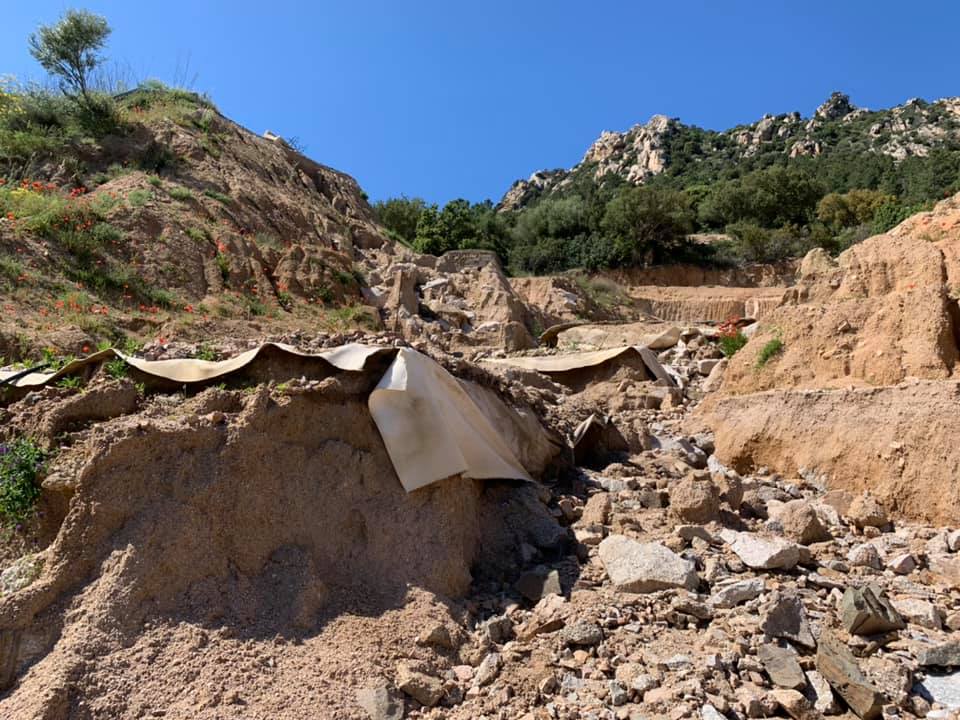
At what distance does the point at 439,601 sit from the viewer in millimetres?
3424

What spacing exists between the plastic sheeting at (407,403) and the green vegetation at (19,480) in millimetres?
712

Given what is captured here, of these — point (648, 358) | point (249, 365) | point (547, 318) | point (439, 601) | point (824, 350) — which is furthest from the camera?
point (547, 318)

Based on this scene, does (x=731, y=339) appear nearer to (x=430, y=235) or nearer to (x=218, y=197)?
(x=218, y=197)

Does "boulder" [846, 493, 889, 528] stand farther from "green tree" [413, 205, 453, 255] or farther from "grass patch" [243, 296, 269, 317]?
"green tree" [413, 205, 453, 255]

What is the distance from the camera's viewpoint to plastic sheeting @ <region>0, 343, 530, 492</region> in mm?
3924

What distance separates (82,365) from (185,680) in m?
2.33

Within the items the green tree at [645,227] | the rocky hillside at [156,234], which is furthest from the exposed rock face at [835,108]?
the rocky hillside at [156,234]

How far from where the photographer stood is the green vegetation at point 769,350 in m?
6.45

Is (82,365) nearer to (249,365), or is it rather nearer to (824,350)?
(249,365)

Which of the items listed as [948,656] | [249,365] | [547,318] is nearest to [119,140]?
[547,318]

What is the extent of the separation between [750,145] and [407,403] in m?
54.5

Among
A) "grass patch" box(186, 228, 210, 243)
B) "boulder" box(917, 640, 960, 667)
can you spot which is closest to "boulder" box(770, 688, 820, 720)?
"boulder" box(917, 640, 960, 667)

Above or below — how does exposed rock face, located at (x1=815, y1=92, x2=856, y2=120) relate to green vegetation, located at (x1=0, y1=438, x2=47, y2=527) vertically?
above

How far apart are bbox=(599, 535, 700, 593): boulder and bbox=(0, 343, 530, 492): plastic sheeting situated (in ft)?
3.10
